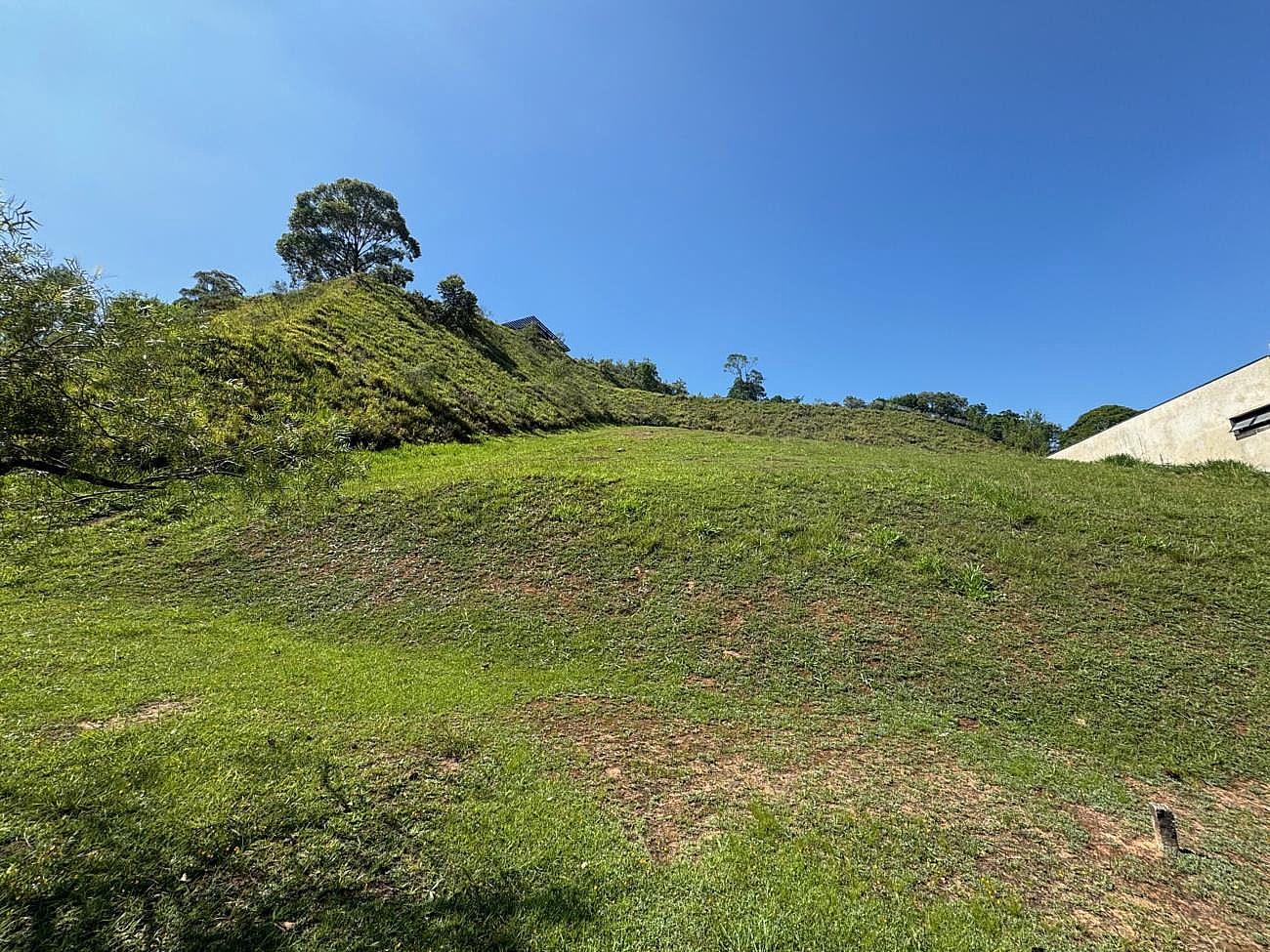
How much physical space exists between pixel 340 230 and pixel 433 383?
104ft

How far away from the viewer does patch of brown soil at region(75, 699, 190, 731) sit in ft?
15.7

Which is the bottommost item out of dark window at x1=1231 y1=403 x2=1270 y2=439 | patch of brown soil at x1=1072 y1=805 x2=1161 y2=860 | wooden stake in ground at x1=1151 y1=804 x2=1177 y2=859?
patch of brown soil at x1=1072 y1=805 x2=1161 y2=860

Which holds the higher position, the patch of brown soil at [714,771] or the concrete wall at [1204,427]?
the concrete wall at [1204,427]

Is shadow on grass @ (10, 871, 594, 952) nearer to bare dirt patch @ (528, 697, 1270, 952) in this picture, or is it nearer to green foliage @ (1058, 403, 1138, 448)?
bare dirt patch @ (528, 697, 1270, 952)

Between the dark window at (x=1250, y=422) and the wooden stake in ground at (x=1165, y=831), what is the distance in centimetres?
1887

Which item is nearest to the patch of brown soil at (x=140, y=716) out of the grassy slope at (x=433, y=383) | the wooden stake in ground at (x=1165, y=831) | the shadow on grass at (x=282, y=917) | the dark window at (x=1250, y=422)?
the shadow on grass at (x=282, y=917)

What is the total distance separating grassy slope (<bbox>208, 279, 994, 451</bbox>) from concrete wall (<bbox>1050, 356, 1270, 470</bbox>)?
13.8 m

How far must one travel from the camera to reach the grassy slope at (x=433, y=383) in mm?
16891

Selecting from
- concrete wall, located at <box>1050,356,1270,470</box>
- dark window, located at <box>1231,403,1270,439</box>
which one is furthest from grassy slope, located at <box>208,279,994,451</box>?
dark window, located at <box>1231,403,1270,439</box>

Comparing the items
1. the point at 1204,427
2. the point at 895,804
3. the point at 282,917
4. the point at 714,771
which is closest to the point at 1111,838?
the point at 895,804

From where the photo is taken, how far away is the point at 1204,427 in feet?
53.6

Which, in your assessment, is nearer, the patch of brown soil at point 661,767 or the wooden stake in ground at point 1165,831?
the wooden stake in ground at point 1165,831

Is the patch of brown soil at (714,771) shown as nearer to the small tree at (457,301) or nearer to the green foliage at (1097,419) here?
the small tree at (457,301)

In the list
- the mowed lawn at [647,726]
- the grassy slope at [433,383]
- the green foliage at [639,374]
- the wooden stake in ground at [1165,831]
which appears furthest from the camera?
the green foliage at [639,374]
